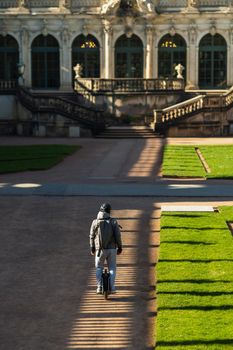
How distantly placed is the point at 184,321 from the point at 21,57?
54.8 m

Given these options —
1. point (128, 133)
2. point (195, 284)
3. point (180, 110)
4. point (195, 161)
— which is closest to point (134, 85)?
point (180, 110)

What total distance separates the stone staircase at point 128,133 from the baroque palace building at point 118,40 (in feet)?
33.1

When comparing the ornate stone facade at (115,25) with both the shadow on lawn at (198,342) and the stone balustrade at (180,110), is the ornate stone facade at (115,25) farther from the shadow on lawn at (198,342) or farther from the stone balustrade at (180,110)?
the shadow on lawn at (198,342)

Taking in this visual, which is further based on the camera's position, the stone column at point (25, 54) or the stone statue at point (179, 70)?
the stone column at point (25, 54)

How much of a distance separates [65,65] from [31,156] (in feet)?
87.0

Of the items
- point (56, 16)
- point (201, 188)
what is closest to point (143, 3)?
point (56, 16)

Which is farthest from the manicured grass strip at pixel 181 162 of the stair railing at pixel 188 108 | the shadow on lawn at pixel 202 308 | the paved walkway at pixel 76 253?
the shadow on lawn at pixel 202 308

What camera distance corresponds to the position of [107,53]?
214 ft

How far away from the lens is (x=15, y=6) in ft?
216

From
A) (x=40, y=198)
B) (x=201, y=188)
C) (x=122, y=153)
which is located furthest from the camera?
(x=122, y=153)

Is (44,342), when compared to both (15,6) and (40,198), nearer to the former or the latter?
(40,198)

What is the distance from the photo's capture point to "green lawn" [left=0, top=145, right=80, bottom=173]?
3659 centimetres

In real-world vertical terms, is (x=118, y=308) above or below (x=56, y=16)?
below

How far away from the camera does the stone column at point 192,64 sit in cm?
6491
